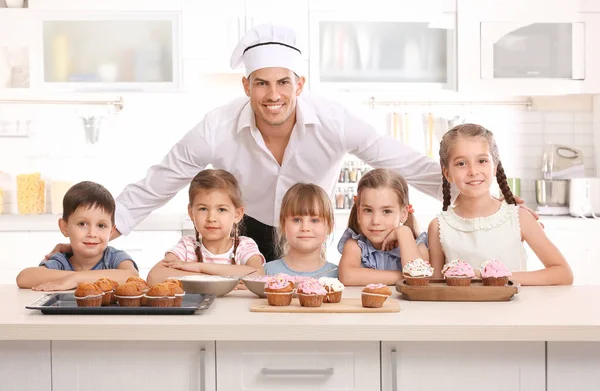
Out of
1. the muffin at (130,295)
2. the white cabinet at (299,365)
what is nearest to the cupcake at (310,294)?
the white cabinet at (299,365)

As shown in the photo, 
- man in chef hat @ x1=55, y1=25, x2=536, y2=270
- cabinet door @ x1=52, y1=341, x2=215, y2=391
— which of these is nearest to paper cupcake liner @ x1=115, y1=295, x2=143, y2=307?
cabinet door @ x1=52, y1=341, x2=215, y2=391

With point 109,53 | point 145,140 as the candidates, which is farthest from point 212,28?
point 145,140

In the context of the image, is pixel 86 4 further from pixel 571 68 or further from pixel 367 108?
pixel 571 68

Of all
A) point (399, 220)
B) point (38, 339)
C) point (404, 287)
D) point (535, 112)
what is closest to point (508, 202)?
point (399, 220)

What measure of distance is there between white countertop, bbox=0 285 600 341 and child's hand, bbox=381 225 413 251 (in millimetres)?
576

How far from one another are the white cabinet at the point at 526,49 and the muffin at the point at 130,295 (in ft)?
10.5

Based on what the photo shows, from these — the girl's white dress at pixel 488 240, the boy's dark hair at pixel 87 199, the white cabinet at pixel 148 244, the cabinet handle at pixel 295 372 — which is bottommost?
the cabinet handle at pixel 295 372

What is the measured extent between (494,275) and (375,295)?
1.15 ft

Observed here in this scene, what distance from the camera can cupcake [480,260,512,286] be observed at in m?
2.07

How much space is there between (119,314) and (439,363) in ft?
2.38

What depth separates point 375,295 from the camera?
75.3 inches

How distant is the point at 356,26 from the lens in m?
4.76

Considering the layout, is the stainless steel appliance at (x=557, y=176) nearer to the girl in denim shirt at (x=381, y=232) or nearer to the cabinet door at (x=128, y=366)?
the girl in denim shirt at (x=381, y=232)

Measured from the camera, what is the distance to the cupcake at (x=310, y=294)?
193 cm
